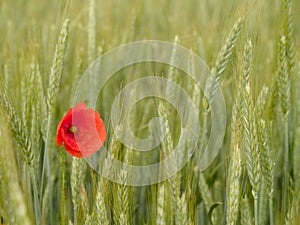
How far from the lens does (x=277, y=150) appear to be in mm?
1757

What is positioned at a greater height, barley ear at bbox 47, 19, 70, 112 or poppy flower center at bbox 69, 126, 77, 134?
barley ear at bbox 47, 19, 70, 112

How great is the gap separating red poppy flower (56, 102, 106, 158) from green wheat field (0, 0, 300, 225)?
0.04m

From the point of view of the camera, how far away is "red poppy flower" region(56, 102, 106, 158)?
1268 mm

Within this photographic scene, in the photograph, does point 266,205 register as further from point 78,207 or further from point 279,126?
point 78,207

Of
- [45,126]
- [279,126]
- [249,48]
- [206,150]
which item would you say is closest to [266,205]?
[206,150]

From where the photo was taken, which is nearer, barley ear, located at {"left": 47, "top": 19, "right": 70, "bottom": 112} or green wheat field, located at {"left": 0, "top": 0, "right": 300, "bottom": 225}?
green wheat field, located at {"left": 0, "top": 0, "right": 300, "bottom": 225}

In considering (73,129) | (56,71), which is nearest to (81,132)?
(73,129)

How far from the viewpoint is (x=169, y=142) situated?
4.15ft

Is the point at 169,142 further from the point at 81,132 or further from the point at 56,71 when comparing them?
the point at 56,71

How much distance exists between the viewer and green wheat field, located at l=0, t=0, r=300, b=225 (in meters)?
1.20

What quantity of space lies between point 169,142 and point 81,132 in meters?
0.24

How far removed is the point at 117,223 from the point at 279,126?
0.81 m

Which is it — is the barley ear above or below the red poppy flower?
above

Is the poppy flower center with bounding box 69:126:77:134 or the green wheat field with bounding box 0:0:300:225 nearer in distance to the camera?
the green wheat field with bounding box 0:0:300:225
